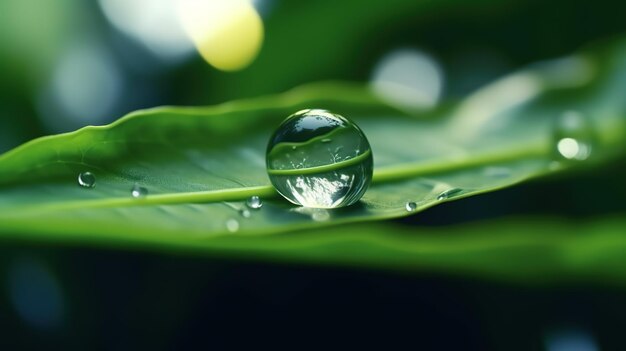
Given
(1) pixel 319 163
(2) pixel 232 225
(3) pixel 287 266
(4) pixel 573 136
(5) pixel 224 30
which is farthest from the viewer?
(5) pixel 224 30

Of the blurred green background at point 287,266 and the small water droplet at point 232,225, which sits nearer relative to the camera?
the small water droplet at point 232,225

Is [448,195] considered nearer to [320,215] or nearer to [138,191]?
[320,215]

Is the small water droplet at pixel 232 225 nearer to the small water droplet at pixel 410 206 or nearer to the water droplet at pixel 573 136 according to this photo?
the small water droplet at pixel 410 206

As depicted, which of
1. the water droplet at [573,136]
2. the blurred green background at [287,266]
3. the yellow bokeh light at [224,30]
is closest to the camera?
the blurred green background at [287,266]

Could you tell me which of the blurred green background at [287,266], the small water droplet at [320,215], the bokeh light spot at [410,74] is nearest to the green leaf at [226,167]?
the small water droplet at [320,215]

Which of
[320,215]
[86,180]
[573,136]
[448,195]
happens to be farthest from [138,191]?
[573,136]

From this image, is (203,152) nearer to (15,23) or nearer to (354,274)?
(354,274)

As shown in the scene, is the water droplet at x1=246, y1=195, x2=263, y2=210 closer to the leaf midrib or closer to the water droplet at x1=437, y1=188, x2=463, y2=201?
the leaf midrib

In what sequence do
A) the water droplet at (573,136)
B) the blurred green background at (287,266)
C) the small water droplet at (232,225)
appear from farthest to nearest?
1. the water droplet at (573,136)
2. the blurred green background at (287,266)
3. the small water droplet at (232,225)
